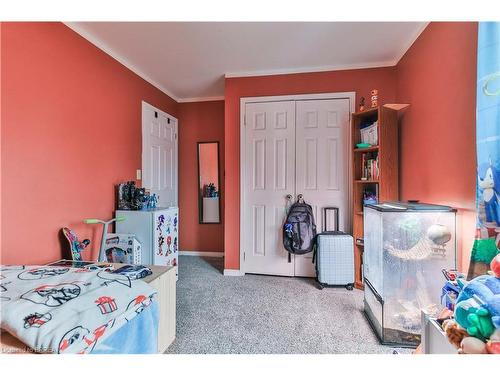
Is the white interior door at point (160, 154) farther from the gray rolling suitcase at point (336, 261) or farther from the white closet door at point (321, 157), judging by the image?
the gray rolling suitcase at point (336, 261)

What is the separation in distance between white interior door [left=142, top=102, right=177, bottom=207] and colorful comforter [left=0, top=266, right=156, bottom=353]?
6.07ft

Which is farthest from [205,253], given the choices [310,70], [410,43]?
[410,43]

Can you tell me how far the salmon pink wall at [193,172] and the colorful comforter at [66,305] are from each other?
2497mm

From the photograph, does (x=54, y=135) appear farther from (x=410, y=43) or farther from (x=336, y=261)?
(x=410, y=43)

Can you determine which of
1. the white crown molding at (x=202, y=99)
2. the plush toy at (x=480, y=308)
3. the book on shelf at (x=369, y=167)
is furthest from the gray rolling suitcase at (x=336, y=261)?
the white crown molding at (x=202, y=99)

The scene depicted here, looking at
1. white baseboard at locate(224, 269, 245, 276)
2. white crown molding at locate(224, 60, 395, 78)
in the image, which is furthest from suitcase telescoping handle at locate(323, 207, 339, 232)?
white crown molding at locate(224, 60, 395, 78)

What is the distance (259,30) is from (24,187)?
2131 millimetres

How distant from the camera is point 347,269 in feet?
8.05

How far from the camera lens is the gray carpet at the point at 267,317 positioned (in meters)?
1.56

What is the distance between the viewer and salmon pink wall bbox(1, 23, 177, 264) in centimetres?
146

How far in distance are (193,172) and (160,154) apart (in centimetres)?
66

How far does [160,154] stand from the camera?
3.24 meters

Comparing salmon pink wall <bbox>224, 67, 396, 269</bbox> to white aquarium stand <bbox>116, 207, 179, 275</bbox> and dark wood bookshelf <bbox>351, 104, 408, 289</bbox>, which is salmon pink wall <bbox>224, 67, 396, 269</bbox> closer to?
dark wood bookshelf <bbox>351, 104, 408, 289</bbox>
